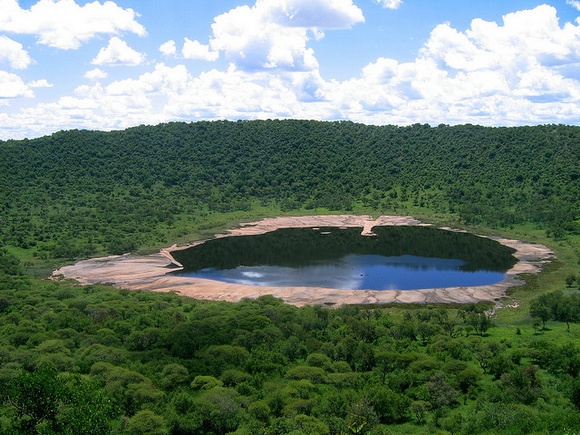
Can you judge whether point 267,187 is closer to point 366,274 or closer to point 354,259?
point 354,259

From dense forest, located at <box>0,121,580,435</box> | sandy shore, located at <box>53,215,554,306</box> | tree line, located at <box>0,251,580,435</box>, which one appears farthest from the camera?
sandy shore, located at <box>53,215,554,306</box>

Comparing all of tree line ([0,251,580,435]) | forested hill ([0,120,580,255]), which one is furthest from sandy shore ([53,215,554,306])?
forested hill ([0,120,580,255])

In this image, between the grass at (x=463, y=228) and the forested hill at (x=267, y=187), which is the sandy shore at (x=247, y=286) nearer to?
the grass at (x=463, y=228)

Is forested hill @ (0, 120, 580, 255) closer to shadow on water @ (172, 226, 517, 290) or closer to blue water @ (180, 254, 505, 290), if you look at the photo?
shadow on water @ (172, 226, 517, 290)

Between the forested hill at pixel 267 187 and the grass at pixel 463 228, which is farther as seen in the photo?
the forested hill at pixel 267 187

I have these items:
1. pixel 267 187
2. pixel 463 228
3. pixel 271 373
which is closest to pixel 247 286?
pixel 271 373

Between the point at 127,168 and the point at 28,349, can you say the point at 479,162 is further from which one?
the point at 28,349

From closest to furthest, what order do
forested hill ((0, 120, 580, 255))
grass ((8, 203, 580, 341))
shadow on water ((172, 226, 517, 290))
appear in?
grass ((8, 203, 580, 341)) < shadow on water ((172, 226, 517, 290)) < forested hill ((0, 120, 580, 255))

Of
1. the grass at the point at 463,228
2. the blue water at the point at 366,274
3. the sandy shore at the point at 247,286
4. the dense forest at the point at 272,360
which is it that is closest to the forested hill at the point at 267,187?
the grass at the point at 463,228
